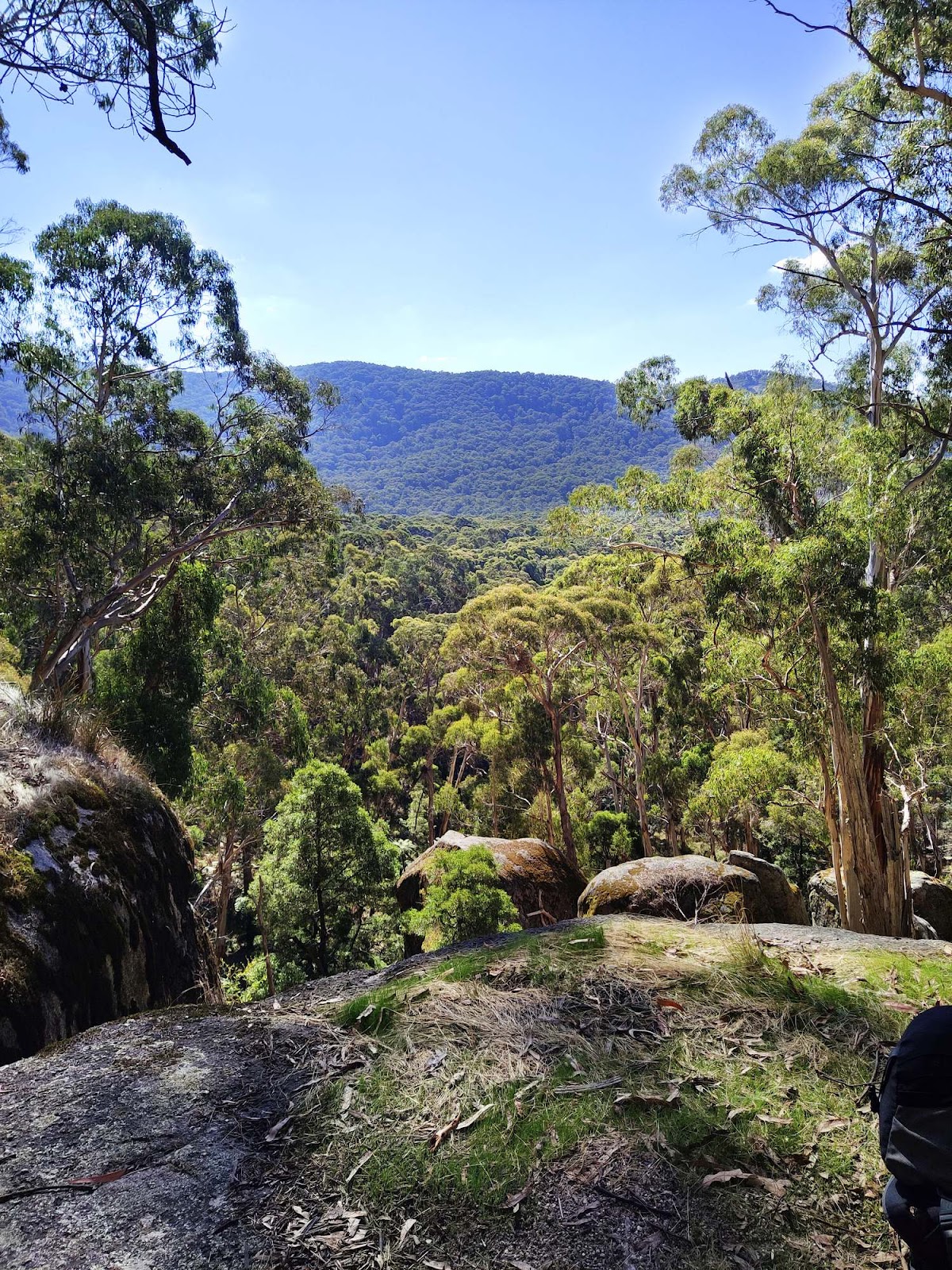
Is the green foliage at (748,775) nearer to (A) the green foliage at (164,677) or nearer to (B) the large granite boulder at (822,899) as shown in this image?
(B) the large granite boulder at (822,899)

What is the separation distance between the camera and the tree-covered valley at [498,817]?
6.30ft

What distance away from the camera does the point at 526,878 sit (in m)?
12.0

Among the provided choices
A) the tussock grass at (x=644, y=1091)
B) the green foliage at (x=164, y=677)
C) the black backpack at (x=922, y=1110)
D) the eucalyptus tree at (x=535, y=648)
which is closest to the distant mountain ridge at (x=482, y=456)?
the eucalyptus tree at (x=535, y=648)

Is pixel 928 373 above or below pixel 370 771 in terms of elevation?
above

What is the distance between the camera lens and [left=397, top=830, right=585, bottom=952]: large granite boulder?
11.7 meters

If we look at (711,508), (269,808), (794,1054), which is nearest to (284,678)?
(269,808)

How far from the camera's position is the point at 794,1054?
97.7 inches

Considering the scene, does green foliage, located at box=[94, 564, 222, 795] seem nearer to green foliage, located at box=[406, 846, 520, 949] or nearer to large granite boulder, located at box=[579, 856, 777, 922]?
green foliage, located at box=[406, 846, 520, 949]

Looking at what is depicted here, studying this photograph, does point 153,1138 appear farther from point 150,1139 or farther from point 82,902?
point 82,902

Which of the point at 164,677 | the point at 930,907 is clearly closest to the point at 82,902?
the point at 164,677

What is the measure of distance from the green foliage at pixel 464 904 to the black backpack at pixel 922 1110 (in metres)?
8.21

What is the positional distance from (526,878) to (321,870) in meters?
3.54

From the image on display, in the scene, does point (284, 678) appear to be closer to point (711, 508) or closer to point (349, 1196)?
point (711, 508)

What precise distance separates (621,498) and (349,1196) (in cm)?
1148
